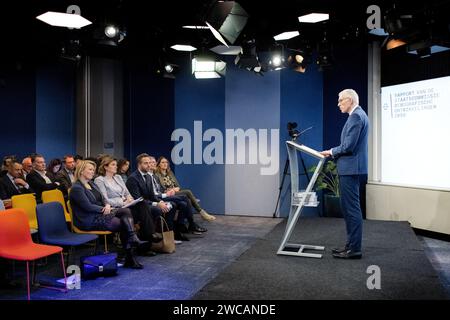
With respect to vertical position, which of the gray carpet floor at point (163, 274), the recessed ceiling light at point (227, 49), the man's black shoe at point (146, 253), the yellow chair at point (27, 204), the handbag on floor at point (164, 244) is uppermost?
the recessed ceiling light at point (227, 49)

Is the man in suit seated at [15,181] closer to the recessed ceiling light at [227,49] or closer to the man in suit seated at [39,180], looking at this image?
the man in suit seated at [39,180]

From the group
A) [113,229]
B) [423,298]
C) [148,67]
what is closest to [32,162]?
[113,229]

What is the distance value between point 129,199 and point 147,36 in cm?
367

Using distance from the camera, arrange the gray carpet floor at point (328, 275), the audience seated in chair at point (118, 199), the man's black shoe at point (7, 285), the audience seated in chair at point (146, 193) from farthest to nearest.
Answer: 1. the audience seated in chair at point (146, 193)
2. the audience seated in chair at point (118, 199)
3. the man's black shoe at point (7, 285)
4. the gray carpet floor at point (328, 275)

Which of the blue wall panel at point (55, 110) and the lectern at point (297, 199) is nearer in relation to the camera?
the lectern at point (297, 199)

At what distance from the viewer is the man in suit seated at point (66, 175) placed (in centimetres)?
646

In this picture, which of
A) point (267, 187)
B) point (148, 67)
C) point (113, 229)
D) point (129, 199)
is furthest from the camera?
point (148, 67)

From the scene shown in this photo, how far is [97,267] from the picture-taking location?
4.15 m

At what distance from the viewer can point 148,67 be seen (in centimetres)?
883

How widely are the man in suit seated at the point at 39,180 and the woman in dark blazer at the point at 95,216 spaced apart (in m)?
1.73

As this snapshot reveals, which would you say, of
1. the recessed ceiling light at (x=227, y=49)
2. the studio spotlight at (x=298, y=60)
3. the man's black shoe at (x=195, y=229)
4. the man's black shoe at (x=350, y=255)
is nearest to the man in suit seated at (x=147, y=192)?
the man's black shoe at (x=195, y=229)

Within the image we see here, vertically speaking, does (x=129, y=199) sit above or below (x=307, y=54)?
below

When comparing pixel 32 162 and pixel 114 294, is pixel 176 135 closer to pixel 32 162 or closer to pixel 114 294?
pixel 32 162

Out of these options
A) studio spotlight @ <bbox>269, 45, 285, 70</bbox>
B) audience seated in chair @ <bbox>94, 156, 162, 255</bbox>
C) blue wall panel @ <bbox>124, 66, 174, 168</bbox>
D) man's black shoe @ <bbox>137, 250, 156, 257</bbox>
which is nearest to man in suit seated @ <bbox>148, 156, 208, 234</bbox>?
audience seated in chair @ <bbox>94, 156, 162, 255</bbox>
